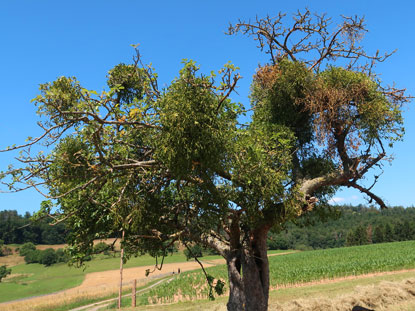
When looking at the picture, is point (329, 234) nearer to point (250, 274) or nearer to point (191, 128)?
point (250, 274)

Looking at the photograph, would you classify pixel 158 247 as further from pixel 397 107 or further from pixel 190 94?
pixel 397 107

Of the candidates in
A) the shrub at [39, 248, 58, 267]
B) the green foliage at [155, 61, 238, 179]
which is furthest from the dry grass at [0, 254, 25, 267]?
the green foliage at [155, 61, 238, 179]

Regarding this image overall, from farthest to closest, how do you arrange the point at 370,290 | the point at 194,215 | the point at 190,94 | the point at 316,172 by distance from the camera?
1. the point at 370,290
2. the point at 316,172
3. the point at 194,215
4. the point at 190,94

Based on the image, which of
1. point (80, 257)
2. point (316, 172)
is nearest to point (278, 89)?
point (316, 172)

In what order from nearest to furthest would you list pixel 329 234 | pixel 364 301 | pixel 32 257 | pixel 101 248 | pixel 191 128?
pixel 191 128 → pixel 101 248 → pixel 364 301 → pixel 32 257 → pixel 329 234

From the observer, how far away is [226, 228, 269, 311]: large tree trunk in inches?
419

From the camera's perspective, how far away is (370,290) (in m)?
15.8

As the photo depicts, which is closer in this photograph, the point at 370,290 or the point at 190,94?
the point at 190,94

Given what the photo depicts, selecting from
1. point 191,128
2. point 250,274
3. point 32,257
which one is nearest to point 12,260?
point 32,257

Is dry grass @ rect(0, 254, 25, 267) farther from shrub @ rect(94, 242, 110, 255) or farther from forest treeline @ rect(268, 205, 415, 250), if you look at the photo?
shrub @ rect(94, 242, 110, 255)

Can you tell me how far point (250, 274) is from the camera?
10719 millimetres

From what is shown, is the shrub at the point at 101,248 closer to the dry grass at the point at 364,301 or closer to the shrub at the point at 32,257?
the dry grass at the point at 364,301

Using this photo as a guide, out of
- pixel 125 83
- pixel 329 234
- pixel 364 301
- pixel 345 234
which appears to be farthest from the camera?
pixel 345 234

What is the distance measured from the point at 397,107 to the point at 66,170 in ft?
32.2
